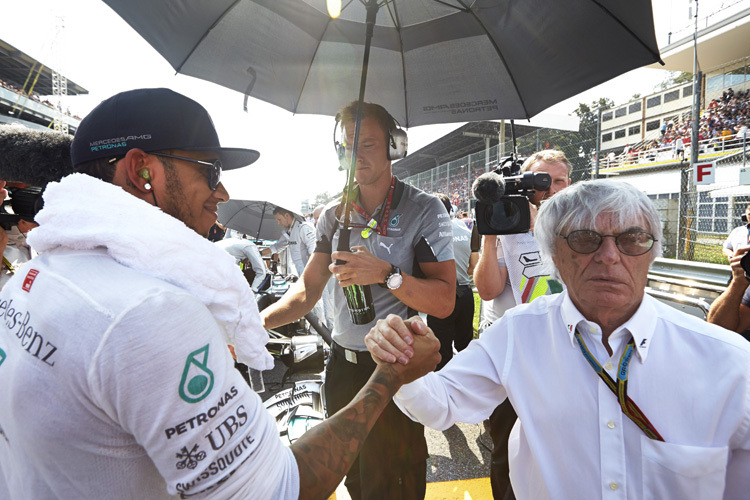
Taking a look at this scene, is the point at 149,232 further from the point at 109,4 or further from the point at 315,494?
the point at 109,4

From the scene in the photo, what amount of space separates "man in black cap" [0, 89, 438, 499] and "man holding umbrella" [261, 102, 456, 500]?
1129 millimetres

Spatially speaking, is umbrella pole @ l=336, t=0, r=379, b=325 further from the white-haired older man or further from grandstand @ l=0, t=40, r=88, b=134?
grandstand @ l=0, t=40, r=88, b=134

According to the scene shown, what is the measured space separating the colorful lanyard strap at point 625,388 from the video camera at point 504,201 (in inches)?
34.3

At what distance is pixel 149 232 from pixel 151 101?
0.51 m

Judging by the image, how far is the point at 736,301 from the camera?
2.81 meters

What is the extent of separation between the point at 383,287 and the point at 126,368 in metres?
1.32

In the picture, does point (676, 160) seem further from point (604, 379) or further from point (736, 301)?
point (604, 379)

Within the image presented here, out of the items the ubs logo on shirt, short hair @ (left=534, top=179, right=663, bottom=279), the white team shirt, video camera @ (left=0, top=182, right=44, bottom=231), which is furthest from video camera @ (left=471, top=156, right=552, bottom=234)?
the white team shirt


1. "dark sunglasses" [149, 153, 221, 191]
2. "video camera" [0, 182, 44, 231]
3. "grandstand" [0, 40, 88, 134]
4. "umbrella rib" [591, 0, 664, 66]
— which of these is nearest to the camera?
"dark sunglasses" [149, 153, 221, 191]

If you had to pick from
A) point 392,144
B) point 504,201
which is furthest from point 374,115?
point 504,201

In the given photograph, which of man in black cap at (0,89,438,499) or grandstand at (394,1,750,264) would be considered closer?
man in black cap at (0,89,438,499)

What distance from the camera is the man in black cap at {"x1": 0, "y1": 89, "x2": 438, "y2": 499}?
762 millimetres

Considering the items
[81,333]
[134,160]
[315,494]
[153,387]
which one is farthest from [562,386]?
[134,160]

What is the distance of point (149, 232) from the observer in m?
0.86
